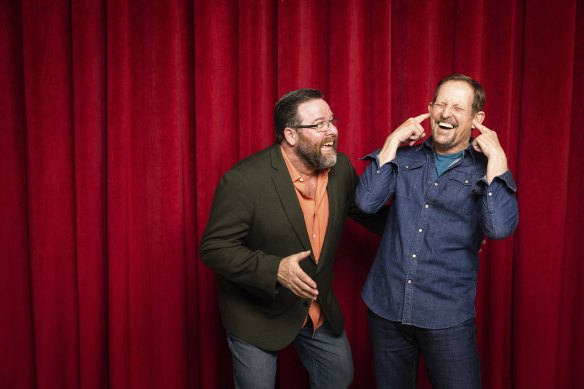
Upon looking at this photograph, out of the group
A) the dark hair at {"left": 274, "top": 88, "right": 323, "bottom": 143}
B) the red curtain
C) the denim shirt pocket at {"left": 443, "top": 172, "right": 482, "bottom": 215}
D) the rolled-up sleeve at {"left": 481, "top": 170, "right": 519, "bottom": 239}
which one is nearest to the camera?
the rolled-up sleeve at {"left": 481, "top": 170, "right": 519, "bottom": 239}

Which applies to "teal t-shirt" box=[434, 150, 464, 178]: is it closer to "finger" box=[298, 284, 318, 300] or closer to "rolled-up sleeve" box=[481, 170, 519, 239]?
"rolled-up sleeve" box=[481, 170, 519, 239]

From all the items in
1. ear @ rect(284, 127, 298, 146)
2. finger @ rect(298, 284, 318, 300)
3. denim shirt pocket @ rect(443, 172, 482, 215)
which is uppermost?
ear @ rect(284, 127, 298, 146)

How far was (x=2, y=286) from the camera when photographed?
2.58m

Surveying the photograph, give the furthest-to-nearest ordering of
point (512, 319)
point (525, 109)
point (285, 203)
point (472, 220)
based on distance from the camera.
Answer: point (512, 319)
point (525, 109)
point (285, 203)
point (472, 220)

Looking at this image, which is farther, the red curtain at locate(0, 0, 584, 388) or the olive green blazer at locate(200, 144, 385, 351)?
the red curtain at locate(0, 0, 584, 388)

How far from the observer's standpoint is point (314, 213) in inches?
78.3

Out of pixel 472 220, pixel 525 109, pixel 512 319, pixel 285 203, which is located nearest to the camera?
pixel 472 220

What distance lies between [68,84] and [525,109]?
2.08 metres

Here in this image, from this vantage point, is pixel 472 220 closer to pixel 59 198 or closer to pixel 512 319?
pixel 512 319

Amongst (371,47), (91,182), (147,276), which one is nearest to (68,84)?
(91,182)

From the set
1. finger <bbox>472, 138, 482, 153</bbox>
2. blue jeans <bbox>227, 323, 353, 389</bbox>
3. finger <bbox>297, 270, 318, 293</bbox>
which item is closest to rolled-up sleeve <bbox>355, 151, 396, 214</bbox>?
finger <bbox>472, 138, 482, 153</bbox>

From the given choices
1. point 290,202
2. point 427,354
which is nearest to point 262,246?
point 290,202

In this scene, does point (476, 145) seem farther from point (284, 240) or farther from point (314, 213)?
point (284, 240)

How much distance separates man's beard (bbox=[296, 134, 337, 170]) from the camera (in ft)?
6.38
